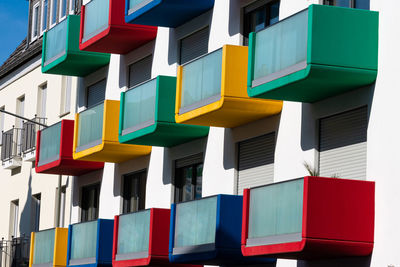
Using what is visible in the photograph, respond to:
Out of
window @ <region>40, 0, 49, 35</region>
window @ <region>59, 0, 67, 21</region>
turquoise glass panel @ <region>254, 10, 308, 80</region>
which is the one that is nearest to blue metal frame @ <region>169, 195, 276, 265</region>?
turquoise glass panel @ <region>254, 10, 308, 80</region>

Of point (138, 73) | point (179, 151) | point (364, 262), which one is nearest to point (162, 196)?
point (179, 151)

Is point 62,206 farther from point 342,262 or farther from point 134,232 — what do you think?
point 342,262

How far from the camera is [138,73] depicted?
3134cm

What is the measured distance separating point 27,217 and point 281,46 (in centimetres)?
1972

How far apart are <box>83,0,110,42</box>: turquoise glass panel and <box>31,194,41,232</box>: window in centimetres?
835

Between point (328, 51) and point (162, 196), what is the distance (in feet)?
31.1

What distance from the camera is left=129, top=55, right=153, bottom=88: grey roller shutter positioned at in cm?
3069

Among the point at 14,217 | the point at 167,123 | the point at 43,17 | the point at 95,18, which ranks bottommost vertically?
the point at 14,217

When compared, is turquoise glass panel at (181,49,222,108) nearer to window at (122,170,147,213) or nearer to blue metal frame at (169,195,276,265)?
blue metal frame at (169,195,276,265)

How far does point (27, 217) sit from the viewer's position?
39.5m

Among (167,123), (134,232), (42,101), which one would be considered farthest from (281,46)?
(42,101)

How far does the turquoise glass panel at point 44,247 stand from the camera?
33.6 metres

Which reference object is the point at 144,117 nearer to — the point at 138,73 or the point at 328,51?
the point at 138,73

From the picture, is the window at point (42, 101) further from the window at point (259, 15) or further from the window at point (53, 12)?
the window at point (259, 15)
